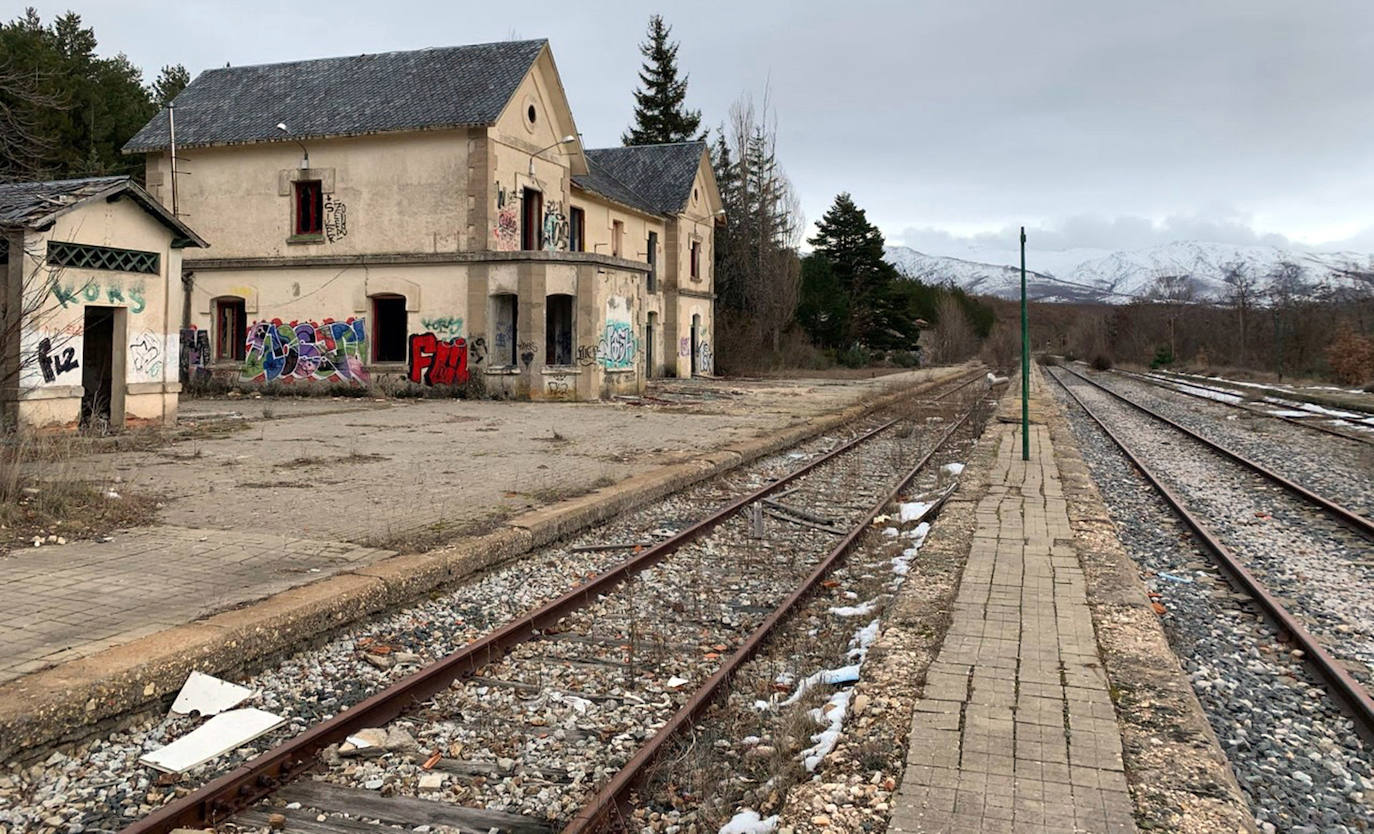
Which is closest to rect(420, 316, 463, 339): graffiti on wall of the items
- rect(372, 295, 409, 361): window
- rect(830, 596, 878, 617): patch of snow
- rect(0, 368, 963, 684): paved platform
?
rect(372, 295, 409, 361): window

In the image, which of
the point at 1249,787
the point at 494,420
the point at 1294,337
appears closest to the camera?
the point at 1249,787

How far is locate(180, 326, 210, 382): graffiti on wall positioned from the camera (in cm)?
2598

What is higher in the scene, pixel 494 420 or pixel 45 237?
pixel 45 237

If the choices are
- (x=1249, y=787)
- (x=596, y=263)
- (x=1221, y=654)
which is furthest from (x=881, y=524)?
(x=596, y=263)

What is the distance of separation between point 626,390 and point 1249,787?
77.6 ft

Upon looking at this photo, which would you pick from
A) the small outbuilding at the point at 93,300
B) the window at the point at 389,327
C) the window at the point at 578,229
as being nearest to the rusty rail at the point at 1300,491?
the small outbuilding at the point at 93,300

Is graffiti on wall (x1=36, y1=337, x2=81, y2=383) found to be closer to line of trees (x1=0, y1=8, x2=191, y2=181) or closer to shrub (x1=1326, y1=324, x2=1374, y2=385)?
line of trees (x1=0, y1=8, x2=191, y2=181)

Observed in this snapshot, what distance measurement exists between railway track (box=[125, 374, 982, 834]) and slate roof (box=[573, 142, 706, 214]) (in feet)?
103

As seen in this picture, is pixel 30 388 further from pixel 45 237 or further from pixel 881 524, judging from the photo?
pixel 881 524

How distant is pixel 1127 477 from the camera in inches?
543

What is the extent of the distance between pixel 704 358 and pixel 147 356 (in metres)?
29.3

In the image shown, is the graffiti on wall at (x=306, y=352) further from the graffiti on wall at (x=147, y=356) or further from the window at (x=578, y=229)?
the graffiti on wall at (x=147, y=356)

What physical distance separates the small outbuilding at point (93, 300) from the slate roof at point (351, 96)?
10.7 metres

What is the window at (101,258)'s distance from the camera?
13047 millimetres
